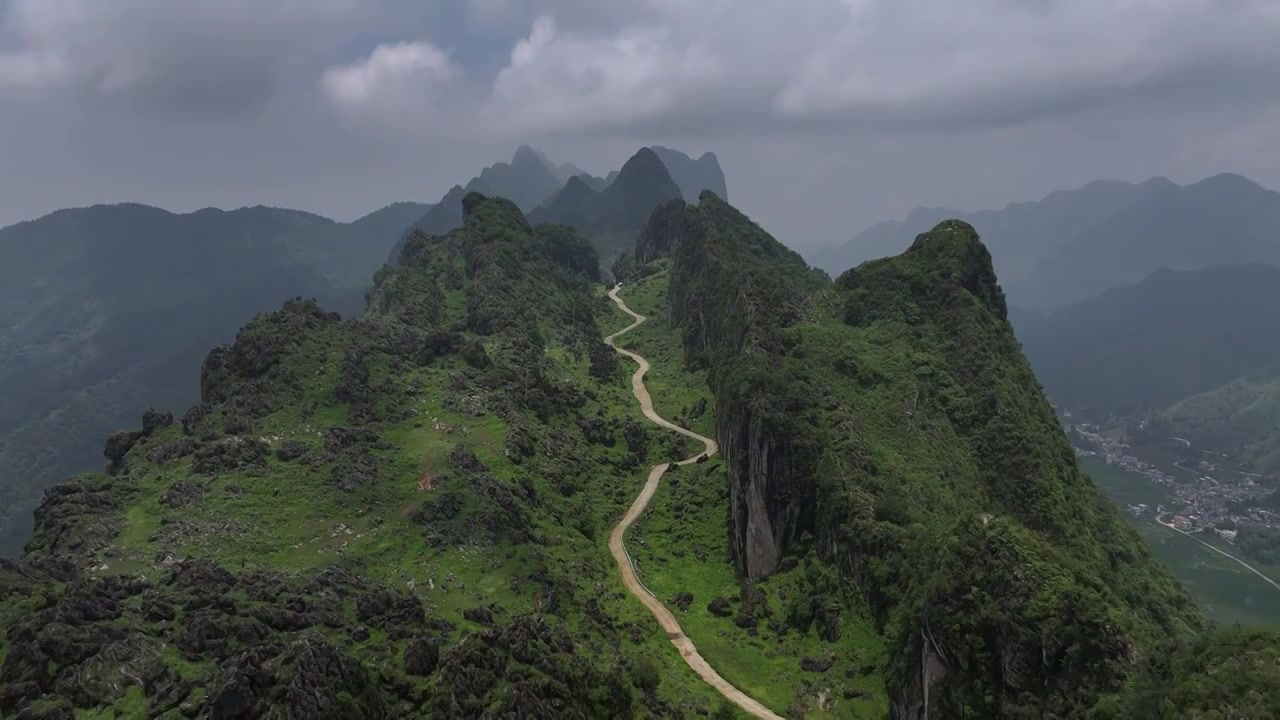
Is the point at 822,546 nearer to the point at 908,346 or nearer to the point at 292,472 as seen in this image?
the point at 908,346

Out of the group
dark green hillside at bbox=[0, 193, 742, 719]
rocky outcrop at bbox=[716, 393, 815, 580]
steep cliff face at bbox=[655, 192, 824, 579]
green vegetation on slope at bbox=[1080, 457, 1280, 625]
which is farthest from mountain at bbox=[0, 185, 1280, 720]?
green vegetation on slope at bbox=[1080, 457, 1280, 625]

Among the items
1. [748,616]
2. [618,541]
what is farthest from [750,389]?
[748,616]

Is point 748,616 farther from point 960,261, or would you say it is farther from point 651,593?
point 960,261

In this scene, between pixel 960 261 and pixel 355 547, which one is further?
pixel 960 261

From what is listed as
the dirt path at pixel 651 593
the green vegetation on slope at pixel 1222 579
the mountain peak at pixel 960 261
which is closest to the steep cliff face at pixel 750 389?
the dirt path at pixel 651 593

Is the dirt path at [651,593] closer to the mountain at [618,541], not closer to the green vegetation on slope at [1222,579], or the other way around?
the mountain at [618,541]

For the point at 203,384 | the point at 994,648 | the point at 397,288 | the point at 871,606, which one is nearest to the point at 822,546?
the point at 871,606
